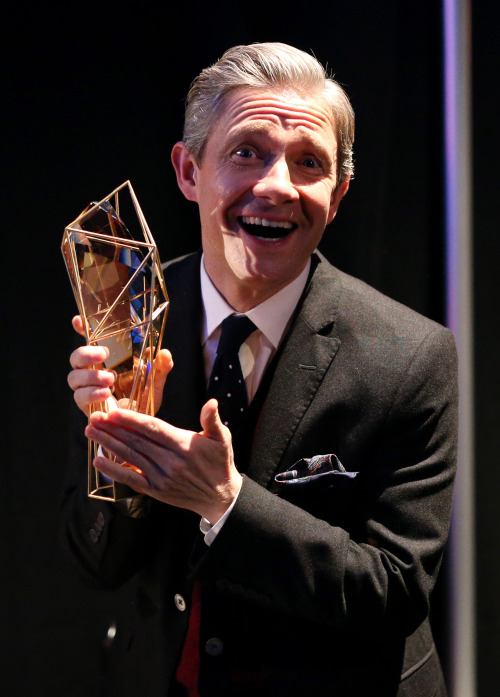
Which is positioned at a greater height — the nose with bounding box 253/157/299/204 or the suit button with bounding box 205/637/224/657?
the nose with bounding box 253/157/299/204

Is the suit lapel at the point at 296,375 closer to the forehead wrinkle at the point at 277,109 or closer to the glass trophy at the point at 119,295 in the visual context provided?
the glass trophy at the point at 119,295

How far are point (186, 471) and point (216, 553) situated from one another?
6.2 inches

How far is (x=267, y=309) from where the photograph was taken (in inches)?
52.7

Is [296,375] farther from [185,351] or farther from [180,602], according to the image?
[180,602]

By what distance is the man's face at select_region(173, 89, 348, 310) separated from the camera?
1.20 m

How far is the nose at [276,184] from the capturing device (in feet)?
3.89

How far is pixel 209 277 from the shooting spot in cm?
140

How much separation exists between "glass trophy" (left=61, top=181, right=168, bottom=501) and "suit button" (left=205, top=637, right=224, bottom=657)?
29 centimetres

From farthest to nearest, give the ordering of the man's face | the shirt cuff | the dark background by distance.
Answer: the dark background → the man's face → the shirt cuff

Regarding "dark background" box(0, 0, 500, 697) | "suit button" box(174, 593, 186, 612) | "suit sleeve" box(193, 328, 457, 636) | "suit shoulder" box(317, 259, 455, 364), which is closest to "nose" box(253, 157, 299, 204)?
"suit shoulder" box(317, 259, 455, 364)

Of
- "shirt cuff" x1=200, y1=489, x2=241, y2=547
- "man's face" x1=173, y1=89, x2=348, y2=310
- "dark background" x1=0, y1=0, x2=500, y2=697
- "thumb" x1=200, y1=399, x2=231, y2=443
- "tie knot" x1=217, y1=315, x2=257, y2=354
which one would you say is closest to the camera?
"thumb" x1=200, y1=399, x2=231, y2=443

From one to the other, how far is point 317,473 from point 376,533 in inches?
5.4

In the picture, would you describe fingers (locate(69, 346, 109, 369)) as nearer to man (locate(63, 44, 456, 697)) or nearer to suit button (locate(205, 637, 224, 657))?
man (locate(63, 44, 456, 697))

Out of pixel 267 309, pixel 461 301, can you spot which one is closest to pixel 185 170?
pixel 267 309
